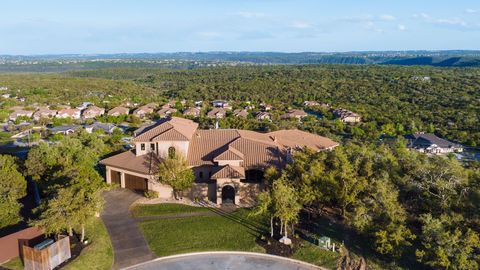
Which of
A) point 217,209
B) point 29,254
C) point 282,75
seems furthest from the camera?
point 282,75

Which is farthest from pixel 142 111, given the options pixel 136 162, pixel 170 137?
pixel 170 137

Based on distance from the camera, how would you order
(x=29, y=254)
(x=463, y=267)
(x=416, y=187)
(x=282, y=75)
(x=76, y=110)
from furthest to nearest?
(x=282, y=75), (x=76, y=110), (x=416, y=187), (x=29, y=254), (x=463, y=267)

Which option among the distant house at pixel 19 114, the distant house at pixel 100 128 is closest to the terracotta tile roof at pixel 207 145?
the distant house at pixel 100 128

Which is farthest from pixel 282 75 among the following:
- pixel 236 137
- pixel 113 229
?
pixel 113 229

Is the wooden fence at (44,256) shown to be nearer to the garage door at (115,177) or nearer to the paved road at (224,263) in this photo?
the paved road at (224,263)

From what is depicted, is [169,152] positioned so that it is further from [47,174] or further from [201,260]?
[201,260]

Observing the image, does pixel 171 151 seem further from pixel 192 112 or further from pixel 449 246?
pixel 192 112
